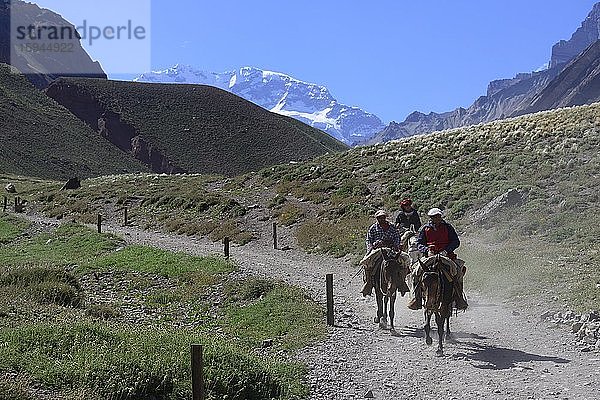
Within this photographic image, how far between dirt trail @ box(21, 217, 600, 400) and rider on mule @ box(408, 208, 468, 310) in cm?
86

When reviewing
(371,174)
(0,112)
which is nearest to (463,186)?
(371,174)

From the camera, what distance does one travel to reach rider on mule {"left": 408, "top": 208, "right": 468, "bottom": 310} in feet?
37.2

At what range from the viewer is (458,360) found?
34.2ft

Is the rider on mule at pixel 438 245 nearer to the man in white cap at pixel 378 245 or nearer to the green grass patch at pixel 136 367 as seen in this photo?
the man in white cap at pixel 378 245

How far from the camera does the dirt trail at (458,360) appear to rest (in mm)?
8969

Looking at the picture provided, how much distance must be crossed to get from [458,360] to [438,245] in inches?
84.2

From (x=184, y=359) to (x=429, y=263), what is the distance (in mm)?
4495

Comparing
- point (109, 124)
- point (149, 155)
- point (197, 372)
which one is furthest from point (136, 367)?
point (109, 124)

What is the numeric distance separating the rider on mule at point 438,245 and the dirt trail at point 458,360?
86 centimetres

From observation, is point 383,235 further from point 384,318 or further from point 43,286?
point 43,286

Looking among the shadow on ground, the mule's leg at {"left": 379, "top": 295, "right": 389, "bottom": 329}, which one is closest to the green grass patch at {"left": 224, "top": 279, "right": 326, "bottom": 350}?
the mule's leg at {"left": 379, "top": 295, "right": 389, "bottom": 329}

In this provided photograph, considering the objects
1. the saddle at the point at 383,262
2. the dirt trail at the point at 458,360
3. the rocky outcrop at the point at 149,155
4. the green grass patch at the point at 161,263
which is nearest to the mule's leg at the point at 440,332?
the dirt trail at the point at 458,360

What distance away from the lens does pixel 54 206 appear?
178ft

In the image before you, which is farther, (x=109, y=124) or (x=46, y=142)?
(x=109, y=124)
